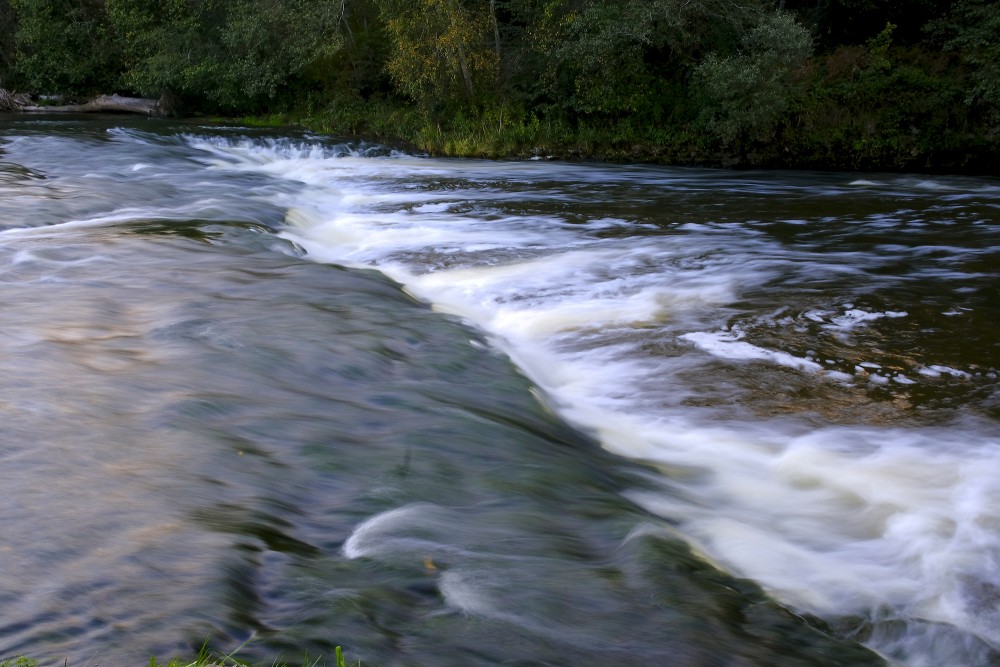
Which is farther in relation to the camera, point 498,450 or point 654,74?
point 654,74

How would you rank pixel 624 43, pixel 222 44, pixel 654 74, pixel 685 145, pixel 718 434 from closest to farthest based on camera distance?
pixel 718 434 → pixel 624 43 → pixel 685 145 → pixel 654 74 → pixel 222 44

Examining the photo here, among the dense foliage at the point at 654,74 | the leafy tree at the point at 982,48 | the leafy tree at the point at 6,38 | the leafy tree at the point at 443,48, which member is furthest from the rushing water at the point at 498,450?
the leafy tree at the point at 6,38

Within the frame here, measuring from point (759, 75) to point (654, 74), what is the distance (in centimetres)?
360

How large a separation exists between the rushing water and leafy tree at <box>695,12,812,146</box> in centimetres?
814

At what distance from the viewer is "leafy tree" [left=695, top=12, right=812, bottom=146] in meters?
16.8

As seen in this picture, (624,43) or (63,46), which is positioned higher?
(63,46)

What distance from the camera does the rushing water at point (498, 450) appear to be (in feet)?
8.89

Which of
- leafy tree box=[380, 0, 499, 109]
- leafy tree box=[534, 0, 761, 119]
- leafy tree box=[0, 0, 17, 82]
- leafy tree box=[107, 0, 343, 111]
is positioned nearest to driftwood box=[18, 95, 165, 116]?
leafy tree box=[107, 0, 343, 111]

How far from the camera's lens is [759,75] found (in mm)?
16797

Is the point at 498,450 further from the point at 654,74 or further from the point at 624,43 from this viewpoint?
the point at 654,74

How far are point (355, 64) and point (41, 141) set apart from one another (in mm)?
10762

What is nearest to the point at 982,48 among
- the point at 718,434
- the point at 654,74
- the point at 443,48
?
the point at 654,74

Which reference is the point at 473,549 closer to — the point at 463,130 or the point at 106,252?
the point at 106,252

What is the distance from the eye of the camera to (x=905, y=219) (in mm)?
11305
